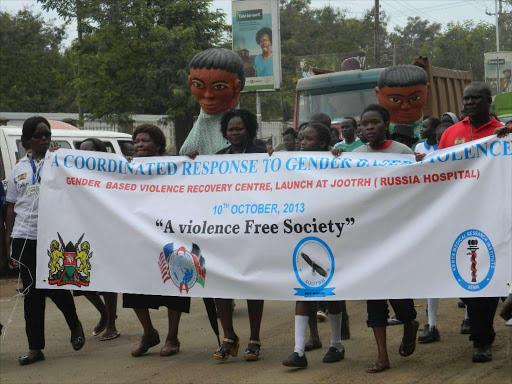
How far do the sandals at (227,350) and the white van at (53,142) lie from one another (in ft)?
20.0

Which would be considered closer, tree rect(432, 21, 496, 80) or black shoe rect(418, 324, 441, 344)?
black shoe rect(418, 324, 441, 344)

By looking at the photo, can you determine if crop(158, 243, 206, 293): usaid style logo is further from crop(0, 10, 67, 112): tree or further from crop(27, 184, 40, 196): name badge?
crop(0, 10, 67, 112): tree

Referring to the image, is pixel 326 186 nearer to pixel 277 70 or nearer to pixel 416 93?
pixel 416 93

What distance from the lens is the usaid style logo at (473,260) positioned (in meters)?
6.09

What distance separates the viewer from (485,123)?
684cm

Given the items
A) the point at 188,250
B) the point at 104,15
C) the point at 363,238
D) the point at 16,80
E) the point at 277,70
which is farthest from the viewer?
the point at 16,80

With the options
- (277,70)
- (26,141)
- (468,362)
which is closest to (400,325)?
(468,362)

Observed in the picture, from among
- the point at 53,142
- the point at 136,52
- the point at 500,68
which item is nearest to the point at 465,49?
the point at 500,68

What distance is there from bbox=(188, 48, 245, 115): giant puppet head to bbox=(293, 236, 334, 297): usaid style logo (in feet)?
7.21

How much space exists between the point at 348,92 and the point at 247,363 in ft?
35.4

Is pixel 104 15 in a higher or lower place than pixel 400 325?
higher

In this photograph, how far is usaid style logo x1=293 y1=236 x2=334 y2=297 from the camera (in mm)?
6500

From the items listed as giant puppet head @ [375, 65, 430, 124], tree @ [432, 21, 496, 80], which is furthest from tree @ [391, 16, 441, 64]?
giant puppet head @ [375, 65, 430, 124]

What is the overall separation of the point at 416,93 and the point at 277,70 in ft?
33.1
